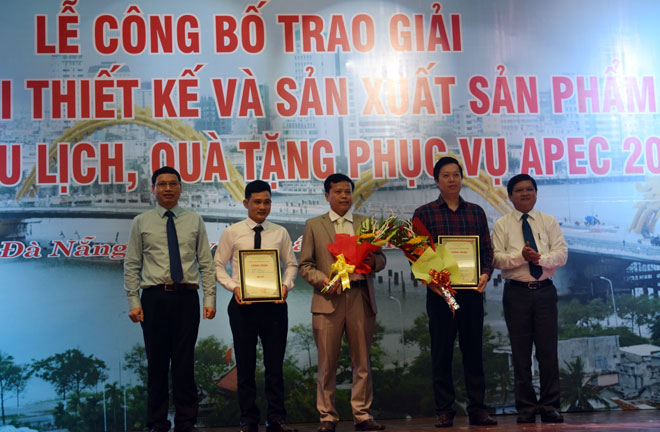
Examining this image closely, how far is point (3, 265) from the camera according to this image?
505 cm

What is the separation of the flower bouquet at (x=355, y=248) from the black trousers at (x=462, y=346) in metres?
0.54

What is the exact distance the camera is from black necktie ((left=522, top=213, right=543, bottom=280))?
4.30 m

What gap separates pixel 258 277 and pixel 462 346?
1.30 metres

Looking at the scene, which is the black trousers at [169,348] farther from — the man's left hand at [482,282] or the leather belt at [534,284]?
the leather belt at [534,284]

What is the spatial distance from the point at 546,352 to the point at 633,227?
5.65 ft

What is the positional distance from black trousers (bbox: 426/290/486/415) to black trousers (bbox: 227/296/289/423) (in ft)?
3.06

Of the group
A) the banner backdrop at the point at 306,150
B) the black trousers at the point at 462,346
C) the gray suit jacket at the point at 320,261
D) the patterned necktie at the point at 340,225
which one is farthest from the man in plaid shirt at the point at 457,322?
the banner backdrop at the point at 306,150

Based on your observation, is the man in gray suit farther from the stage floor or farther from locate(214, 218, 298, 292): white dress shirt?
the stage floor

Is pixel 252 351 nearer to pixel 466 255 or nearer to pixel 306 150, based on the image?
pixel 466 255

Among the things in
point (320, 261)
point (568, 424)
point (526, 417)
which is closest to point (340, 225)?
point (320, 261)

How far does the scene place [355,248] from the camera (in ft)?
13.0

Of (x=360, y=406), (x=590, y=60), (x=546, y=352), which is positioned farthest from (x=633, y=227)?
(x=360, y=406)

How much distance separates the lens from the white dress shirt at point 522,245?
14.1 ft

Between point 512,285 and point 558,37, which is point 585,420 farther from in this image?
point 558,37
